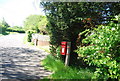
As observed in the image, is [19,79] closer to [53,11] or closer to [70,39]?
[70,39]

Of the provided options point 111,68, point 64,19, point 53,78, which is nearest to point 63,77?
point 53,78

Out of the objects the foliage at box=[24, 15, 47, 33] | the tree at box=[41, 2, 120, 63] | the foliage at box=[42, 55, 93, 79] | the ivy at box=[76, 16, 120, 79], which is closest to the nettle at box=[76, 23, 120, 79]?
the ivy at box=[76, 16, 120, 79]

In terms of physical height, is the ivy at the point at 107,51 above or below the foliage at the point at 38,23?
below

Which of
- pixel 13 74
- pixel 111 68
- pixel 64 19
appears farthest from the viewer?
pixel 64 19

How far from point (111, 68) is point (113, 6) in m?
2.35

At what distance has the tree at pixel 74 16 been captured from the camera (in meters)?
4.20

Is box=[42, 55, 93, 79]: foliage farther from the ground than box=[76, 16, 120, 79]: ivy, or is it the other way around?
box=[76, 16, 120, 79]: ivy

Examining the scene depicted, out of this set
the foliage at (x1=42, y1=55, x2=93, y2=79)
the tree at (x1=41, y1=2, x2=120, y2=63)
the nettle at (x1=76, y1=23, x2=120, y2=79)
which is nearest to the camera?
the nettle at (x1=76, y1=23, x2=120, y2=79)

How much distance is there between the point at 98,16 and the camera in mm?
4414

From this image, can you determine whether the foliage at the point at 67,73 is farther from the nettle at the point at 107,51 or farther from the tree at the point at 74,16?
the nettle at the point at 107,51

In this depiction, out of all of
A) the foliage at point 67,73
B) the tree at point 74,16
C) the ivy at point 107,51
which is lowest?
the foliage at point 67,73

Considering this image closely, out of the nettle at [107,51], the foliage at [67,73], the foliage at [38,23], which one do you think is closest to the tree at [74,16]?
the foliage at [67,73]

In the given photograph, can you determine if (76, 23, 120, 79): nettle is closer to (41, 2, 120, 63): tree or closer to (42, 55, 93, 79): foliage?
(42, 55, 93, 79): foliage

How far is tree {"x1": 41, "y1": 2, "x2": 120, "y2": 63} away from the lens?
4195 mm
